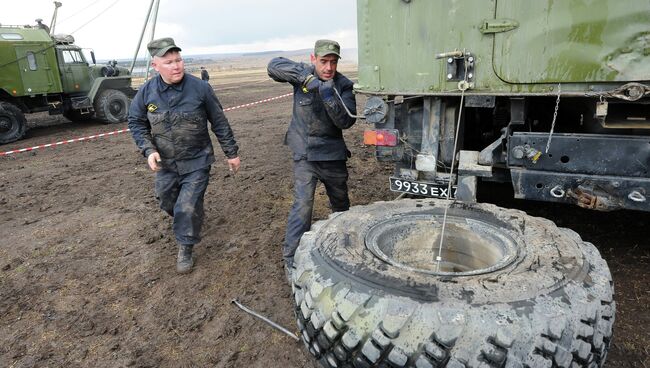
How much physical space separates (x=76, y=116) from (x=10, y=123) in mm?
2776

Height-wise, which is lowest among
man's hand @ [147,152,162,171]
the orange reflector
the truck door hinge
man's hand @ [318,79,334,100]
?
man's hand @ [147,152,162,171]

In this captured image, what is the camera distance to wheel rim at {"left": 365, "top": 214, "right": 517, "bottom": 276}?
2.35 m

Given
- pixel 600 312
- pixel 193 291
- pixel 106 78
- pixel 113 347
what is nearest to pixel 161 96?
pixel 193 291

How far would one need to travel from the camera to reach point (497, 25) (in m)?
2.85

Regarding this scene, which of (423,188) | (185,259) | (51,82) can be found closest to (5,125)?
(51,82)

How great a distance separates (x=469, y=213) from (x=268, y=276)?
66.4 inches

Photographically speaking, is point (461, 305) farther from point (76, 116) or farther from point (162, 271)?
point (76, 116)

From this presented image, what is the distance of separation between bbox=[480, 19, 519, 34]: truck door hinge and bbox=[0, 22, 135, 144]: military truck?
35.6ft

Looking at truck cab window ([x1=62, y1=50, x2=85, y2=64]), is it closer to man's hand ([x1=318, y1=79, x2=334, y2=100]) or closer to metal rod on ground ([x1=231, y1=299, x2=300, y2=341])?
man's hand ([x1=318, y1=79, x2=334, y2=100])

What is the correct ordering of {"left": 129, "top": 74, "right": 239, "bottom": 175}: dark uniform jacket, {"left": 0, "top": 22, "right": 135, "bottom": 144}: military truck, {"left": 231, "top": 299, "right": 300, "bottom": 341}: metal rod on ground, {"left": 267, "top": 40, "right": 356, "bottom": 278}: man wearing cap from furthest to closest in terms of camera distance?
{"left": 0, "top": 22, "right": 135, "bottom": 144}: military truck → {"left": 129, "top": 74, "right": 239, "bottom": 175}: dark uniform jacket → {"left": 267, "top": 40, "right": 356, "bottom": 278}: man wearing cap → {"left": 231, "top": 299, "right": 300, "bottom": 341}: metal rod on ground

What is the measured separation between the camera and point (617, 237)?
150 inches

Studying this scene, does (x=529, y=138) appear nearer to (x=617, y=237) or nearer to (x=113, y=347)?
(x=617, y=237)

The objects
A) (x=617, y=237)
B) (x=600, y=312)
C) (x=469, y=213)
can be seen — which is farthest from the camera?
A: (x=617, y=237)

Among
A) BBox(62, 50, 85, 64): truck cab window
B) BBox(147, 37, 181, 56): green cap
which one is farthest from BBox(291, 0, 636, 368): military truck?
BBox(62, 50, 85, 64): truck cab window
